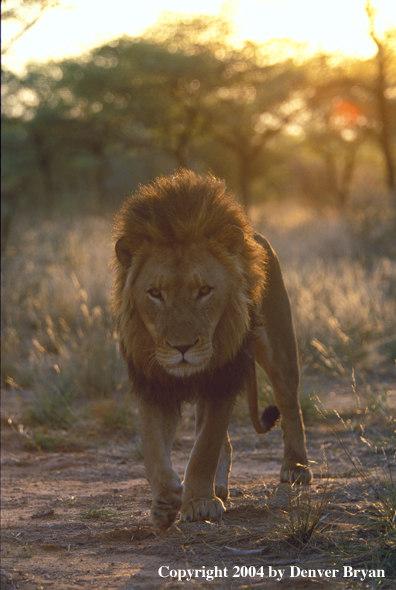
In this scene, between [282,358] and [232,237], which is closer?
[232,237]

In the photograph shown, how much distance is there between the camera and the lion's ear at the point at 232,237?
298cm

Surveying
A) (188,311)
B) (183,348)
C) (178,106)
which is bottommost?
(183,348)

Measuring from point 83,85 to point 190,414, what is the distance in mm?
21027

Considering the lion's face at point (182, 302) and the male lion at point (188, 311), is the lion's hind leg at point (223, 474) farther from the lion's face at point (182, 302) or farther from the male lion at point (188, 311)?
the lion's face at point (182, 302)

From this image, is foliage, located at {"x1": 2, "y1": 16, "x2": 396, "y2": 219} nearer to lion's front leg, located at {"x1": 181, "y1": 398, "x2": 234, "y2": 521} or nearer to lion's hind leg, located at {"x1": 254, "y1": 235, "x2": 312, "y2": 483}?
lion's hind leg, located at {"x1": 254, "y1": 235, "x2": 312, "y2": 483}

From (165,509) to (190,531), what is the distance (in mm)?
375

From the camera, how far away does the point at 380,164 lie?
33781 millimetres

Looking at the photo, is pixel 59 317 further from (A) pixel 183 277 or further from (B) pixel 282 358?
(A) pixel 183 277

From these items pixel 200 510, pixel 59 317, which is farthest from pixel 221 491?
pixel 59 317

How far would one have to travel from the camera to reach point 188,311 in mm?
2744

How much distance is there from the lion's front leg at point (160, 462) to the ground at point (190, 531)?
0.58 feet

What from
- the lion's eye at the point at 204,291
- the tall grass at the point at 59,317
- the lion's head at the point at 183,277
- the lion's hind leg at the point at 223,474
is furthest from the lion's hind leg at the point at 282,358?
the tall grass at the point at 59,317

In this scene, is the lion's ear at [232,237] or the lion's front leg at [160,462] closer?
the lion's front leg at [160,462]

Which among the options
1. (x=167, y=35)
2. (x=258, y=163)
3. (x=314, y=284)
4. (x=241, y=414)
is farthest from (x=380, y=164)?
(x=241, y=414)
